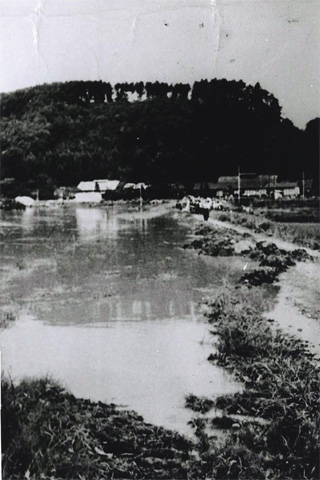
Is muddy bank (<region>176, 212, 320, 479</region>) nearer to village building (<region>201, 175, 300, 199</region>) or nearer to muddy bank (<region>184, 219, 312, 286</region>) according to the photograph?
muddy bank (<region>184, 219, 312, 286</region>)

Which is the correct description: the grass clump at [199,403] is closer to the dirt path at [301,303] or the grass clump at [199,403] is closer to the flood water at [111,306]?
the flood water at [111,306]

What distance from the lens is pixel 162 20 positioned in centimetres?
224

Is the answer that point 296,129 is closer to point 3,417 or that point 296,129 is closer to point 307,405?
point 307,405

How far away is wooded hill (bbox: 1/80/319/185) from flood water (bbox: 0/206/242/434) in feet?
0.73

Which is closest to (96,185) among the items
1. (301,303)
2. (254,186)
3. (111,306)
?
(111,306)

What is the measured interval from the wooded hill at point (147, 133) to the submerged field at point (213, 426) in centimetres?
70

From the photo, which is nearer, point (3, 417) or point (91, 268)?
point (3, 417)

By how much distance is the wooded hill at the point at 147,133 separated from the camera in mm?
2316

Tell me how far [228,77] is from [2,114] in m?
1.06

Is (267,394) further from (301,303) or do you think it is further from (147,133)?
(147,133)

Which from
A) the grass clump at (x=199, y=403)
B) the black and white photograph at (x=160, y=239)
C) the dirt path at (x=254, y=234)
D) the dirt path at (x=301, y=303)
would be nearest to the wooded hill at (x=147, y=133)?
the black and white photograph at (x=160, y=239)

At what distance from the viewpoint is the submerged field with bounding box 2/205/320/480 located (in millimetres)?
1984

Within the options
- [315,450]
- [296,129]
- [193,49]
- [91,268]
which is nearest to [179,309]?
[91,268]

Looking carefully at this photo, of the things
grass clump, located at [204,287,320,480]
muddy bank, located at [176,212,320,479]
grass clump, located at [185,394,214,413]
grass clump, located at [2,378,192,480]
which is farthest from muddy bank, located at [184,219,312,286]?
grass clump, located at [2,378,192,480]
